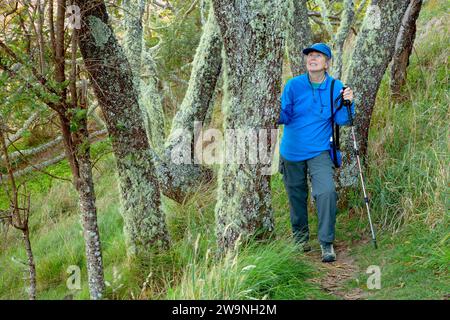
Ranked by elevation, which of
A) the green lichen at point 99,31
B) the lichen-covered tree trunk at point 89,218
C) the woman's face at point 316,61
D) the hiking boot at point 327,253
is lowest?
the hiking boot at point 327,253

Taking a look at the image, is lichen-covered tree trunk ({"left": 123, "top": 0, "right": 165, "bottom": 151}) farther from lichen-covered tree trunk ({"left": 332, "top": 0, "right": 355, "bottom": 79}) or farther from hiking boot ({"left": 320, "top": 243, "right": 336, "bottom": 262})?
hiking boot ({"left": 320, "top": 243, "right": 336, "bottom": 262})

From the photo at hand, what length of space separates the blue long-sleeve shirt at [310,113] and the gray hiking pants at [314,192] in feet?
0.51

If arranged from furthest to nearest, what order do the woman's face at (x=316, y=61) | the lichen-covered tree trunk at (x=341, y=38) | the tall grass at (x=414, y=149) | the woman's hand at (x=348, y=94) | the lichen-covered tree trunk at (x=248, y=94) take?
the lichen-covered tree trunk at (x=341, y=38), the tall grass at (x=414, y=149), the woman's face at (x=316, y=61), the woman's hand at (x=348, y=94), the lichen-covered tree trunk at (x=248, y=94)

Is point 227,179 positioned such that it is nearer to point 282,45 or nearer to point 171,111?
point 282,45

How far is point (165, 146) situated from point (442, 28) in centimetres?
595

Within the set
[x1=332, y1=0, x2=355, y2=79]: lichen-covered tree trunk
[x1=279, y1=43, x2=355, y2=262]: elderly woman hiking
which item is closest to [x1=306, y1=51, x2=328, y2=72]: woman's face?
[x1=279, y1=43, x2=355, y2=262]: elderly woman hiking

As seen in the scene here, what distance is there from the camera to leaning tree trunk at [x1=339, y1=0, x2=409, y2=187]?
7191 mm

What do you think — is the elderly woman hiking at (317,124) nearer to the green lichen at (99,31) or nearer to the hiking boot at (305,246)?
the hiking boot at (305,246)

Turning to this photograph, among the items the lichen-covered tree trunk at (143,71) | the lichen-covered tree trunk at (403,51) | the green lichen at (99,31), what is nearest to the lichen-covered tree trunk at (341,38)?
the lichen-covered tree trunk at (403,51)

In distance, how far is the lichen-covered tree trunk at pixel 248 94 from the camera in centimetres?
541

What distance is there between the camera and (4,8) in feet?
17.2

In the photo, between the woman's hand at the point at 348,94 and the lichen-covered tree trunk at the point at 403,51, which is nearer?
the woman's hand at the point at 348,94
